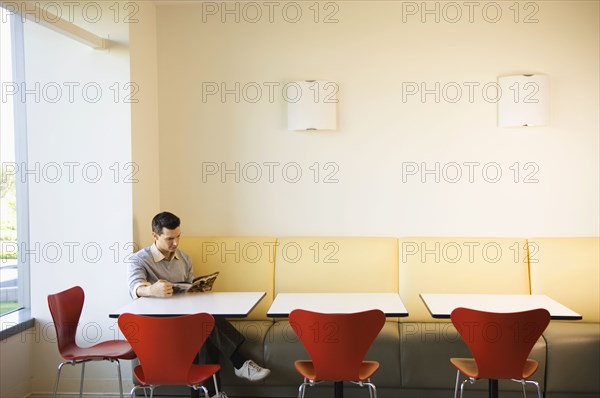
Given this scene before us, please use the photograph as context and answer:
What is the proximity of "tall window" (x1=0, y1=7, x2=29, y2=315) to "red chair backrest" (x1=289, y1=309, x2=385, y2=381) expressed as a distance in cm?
220

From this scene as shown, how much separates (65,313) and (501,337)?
7.56ft

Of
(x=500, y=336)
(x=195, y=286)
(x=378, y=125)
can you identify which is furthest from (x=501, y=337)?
(x=378, y=125)

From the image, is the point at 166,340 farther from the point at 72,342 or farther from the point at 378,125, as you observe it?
the point at 378,125

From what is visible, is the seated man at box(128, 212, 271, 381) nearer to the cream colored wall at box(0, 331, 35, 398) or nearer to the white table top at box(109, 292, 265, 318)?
the white table top at box(109, 292, 265, 318)

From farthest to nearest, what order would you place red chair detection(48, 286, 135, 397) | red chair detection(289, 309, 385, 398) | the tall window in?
the tall window
red chair detection(48, 286, 135, 397)
red chair detection(289, 309, 385, 398)

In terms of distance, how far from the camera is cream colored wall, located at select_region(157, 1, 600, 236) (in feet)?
14.9

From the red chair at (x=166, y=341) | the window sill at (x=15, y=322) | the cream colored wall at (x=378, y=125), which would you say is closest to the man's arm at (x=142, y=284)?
the red chair at (x=166, y=341)

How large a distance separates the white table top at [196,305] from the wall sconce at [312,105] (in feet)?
4.54

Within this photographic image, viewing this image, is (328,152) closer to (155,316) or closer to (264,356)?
(264,356)

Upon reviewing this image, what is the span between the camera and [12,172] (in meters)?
4.30

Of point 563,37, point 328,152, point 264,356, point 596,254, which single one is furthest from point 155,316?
point 563,37

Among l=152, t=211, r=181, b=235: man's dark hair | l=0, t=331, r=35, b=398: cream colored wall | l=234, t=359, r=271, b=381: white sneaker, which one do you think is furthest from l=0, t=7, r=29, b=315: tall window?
l=234, t=359, r=271, b=381: white sneaker

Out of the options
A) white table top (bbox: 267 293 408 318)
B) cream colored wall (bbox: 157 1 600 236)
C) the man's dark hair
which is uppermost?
cream colored wall (bbox: 157 1 600 236)

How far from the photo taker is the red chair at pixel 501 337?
3000 mm
